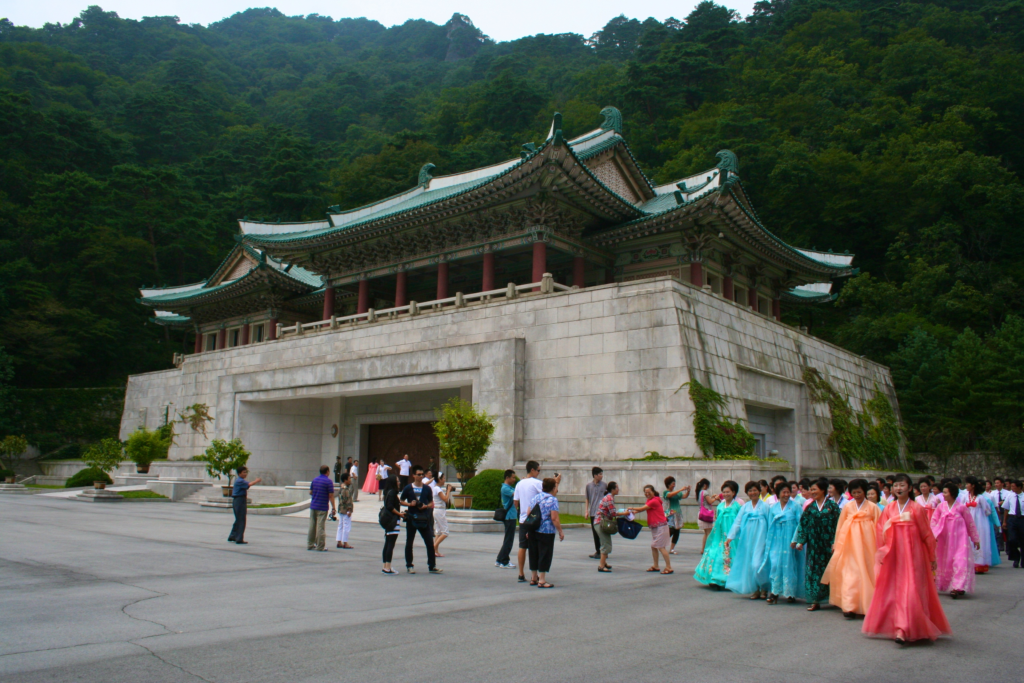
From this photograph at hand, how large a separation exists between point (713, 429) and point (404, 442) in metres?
11.9

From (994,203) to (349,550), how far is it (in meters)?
38.2

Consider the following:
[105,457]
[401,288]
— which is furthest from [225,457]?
[401,288]

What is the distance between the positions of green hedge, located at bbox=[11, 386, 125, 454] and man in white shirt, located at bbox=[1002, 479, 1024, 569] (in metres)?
40.6

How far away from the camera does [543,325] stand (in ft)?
65.6

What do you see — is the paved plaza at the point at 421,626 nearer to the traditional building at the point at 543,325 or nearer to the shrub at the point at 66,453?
the traditional building at the point at 543,325

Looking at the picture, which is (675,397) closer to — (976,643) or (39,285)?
(976,643)

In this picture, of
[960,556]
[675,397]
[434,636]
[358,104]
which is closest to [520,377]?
[675,397]

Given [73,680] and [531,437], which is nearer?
[73,680]

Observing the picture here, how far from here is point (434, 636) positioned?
604 cm

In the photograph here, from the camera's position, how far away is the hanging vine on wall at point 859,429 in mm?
23031

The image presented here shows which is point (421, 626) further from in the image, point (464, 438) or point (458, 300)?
point (458, 300)

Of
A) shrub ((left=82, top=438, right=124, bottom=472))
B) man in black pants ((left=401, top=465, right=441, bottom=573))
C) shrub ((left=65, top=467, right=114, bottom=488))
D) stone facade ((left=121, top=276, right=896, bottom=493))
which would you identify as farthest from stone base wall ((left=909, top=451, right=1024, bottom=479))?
shrub ((left=65, top=467, right=114, bottom=488))

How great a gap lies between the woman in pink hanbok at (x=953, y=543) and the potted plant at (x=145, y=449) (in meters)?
27.1

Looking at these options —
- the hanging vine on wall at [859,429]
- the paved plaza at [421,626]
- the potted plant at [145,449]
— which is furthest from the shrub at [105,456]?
the hanging vine on wall at [859,429]
